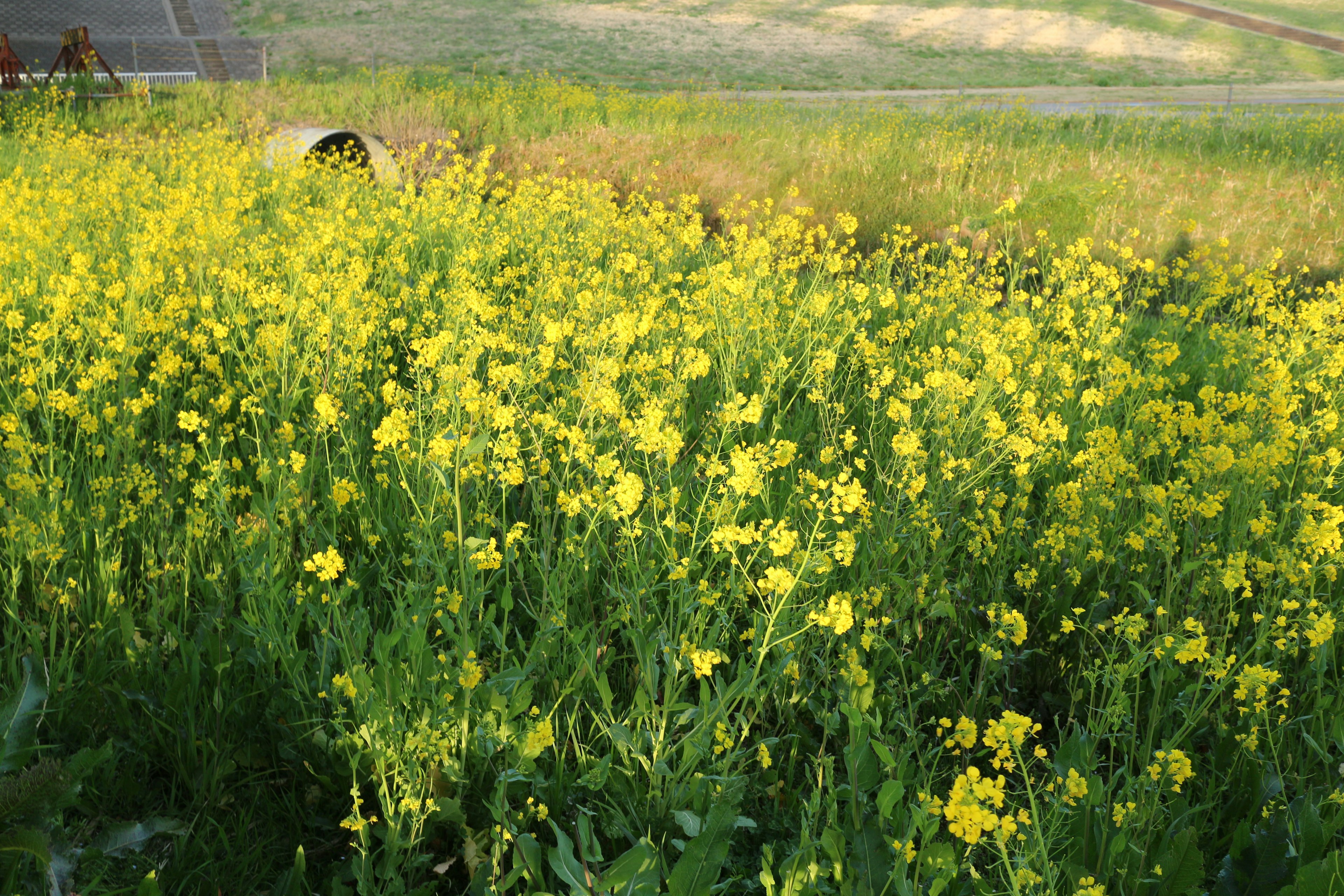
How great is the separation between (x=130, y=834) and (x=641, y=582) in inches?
44.2

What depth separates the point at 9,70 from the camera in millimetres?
15516

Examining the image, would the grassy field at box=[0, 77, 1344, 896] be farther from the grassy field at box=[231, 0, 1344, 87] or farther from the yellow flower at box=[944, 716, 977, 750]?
the grassy field at box=[231, 0, 1344, 87]

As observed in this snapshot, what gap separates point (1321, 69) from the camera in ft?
106

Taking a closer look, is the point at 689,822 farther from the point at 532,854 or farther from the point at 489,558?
the point at 489,558

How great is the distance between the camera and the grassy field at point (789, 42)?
3052 centimetres

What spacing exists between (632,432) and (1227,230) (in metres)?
7.98

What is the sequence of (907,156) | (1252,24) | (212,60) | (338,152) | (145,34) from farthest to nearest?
(1252,24) < (145,34) < (212,60) < (338,152) < (907,156)

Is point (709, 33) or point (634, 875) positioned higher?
point (709, 33)

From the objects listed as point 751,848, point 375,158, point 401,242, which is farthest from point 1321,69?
point 751,848

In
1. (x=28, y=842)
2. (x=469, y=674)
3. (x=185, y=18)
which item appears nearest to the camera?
(x=28, y=842)

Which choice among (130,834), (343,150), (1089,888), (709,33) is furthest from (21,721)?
(709,33)

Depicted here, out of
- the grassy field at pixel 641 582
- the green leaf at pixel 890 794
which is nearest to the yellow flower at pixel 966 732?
the grassy field at pixel 641 582

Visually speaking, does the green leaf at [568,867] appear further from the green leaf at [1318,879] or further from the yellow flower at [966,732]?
the green leaf at [1318,879]

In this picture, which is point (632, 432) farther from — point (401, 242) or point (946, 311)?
point (401, 242)
